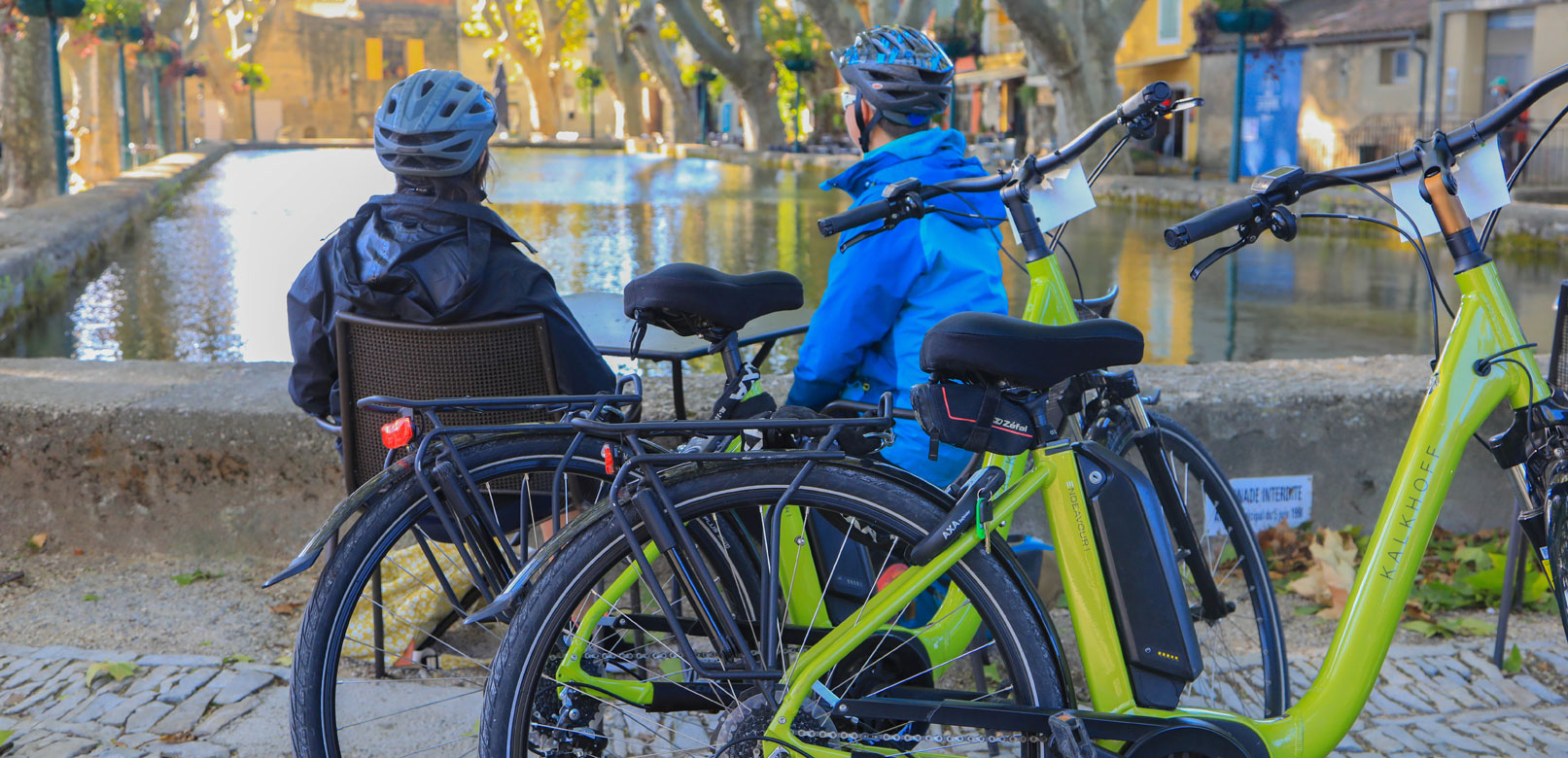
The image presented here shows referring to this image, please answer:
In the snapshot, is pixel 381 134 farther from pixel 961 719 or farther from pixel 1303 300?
pixel 1303 300

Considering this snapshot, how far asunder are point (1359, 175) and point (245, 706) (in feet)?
8.15

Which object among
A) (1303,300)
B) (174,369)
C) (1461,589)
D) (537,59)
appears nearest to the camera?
(1461,589)

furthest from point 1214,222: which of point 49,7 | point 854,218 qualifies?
point 49,7

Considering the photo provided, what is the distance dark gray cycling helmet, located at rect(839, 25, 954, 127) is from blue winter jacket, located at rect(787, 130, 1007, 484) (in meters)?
0.08

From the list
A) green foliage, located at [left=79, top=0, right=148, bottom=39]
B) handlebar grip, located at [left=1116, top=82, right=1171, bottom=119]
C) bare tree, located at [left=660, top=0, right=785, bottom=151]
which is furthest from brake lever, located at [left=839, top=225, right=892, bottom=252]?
bare tree, located at [left=660, top=0, right=785, bottom=151]

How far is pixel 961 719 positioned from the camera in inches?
87.4

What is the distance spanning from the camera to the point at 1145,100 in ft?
8.26

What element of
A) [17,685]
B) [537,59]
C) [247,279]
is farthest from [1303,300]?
[537,59]

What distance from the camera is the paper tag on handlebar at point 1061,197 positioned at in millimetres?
2676

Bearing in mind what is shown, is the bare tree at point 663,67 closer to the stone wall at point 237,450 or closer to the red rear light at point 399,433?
the stone wall at point 237,450

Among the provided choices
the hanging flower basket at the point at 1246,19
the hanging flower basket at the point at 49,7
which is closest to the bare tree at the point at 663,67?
the hanging flower basket at the point at 1246,19

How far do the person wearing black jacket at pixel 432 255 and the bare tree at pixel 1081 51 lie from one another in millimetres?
19589

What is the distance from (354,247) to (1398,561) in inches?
79.4

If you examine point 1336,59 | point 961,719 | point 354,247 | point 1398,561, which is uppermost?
point 1336,59
